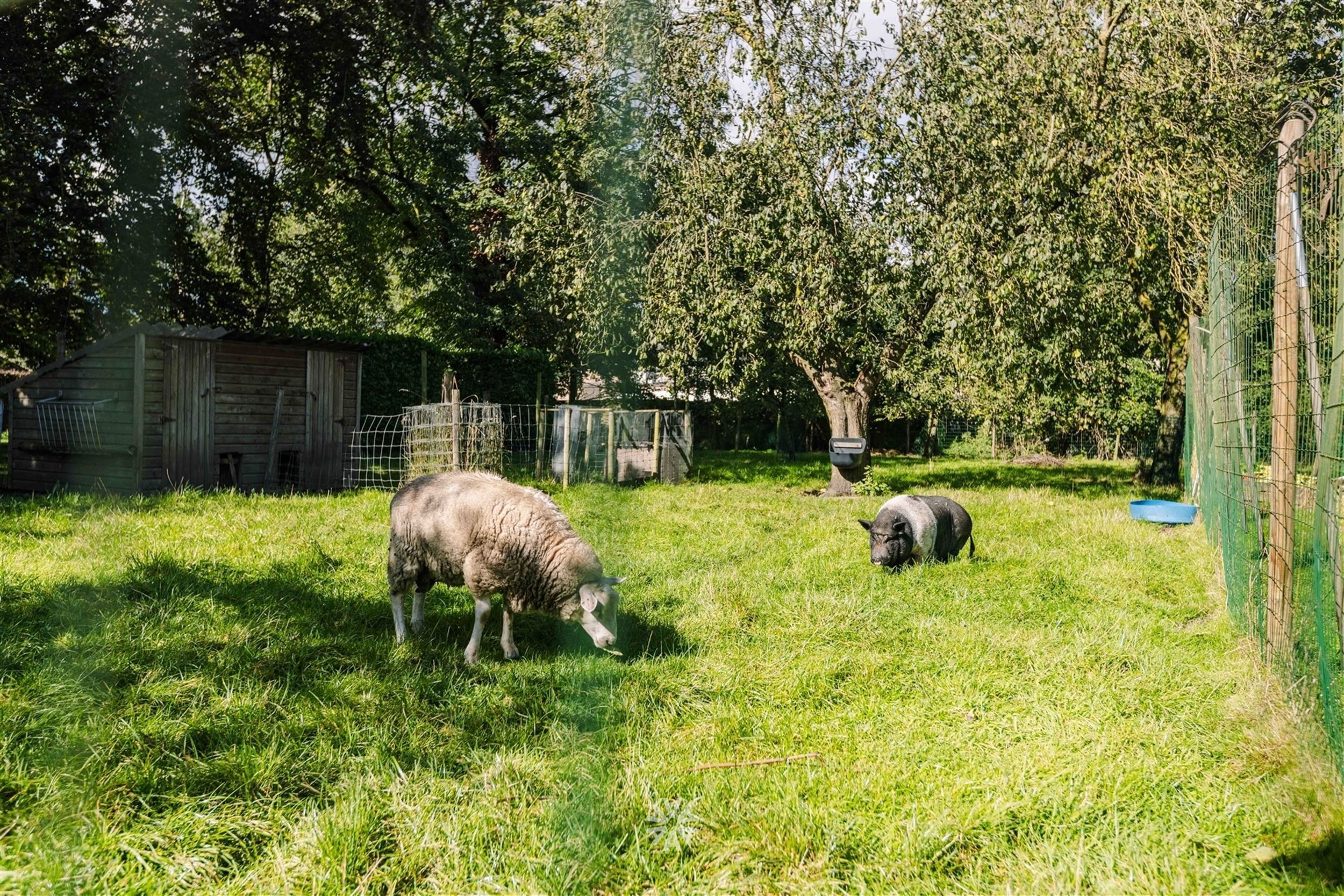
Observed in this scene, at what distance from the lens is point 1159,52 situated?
1352 centimetres

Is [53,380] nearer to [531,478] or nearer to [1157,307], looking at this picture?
[531,478]

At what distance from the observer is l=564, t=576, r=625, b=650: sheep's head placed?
209 inches

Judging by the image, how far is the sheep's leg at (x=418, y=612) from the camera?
20.1 ft

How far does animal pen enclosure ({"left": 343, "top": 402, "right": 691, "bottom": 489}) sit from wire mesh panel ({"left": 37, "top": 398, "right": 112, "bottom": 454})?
420cm

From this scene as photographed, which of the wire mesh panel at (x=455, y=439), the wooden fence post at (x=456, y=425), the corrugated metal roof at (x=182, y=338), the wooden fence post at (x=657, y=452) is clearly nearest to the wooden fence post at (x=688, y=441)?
the wooden fence post at (x=657, y=452)

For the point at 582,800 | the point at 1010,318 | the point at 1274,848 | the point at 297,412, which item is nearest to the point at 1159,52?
the point at 1010,318

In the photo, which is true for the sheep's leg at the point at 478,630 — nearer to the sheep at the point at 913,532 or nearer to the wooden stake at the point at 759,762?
the wooden stake at the point at 759,762

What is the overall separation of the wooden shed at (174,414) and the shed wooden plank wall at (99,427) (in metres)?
0.02

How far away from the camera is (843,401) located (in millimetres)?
17484

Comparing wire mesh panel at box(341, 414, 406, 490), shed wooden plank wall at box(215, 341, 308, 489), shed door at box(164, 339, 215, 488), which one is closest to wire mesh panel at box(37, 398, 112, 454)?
shed door at box(164, 339, 215, 488)

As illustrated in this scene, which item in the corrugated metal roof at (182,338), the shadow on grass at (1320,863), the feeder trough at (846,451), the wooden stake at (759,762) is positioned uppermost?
the corrugated metal roof at (182,338)

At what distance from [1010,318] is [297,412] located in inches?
513

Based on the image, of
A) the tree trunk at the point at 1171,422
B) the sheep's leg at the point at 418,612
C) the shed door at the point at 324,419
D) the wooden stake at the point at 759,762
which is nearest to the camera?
the wooden stake at the point at 759,762

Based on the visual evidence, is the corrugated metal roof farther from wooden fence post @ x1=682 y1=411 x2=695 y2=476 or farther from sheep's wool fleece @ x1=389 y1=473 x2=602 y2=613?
sheep's wool fleece @ x1=389 y1=473 x2=602 y2=613
